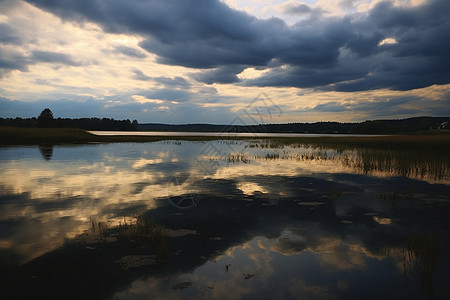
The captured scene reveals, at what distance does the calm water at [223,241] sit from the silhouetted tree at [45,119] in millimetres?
115150

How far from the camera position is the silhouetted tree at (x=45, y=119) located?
115 metres

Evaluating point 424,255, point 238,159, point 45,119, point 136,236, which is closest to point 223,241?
point 136,236

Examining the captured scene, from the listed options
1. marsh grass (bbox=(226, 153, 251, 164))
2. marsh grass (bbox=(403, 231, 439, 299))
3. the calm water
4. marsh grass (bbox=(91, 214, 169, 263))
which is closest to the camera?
the calm water

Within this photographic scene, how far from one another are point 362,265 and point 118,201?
11.6 metres

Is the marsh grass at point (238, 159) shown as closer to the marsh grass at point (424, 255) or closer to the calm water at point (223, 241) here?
the calm water at point (223, 241)

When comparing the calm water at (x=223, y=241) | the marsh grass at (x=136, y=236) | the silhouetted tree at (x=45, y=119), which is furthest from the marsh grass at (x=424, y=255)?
the silhouetted tree at (x=45, y=119)

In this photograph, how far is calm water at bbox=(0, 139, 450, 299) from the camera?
6.56 meters

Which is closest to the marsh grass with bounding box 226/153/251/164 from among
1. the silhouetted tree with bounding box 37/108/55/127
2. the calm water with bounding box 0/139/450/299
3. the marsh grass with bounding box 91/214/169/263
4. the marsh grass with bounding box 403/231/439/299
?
the calm water with bounding box 0/139/450/299

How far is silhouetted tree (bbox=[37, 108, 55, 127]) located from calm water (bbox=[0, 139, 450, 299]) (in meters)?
115

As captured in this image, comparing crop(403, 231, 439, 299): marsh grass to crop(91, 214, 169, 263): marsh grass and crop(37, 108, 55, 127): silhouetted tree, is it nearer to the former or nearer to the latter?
crop(91, 214, 169, 263): marsh grass

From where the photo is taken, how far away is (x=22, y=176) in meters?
21.0

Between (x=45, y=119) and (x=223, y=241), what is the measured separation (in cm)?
13344

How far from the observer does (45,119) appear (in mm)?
116312

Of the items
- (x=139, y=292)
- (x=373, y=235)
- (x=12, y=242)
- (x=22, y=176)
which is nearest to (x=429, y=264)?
(x=373, y=235)
